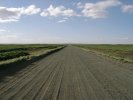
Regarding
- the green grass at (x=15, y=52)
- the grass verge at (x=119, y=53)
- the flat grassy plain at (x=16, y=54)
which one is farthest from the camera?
the green grass at (x=15, y=52)

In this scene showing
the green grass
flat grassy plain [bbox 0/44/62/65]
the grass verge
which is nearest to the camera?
flat grassy plain [bbox 0/44/62/65]

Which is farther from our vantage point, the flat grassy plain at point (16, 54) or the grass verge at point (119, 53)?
the grass verge at point (119, 53)

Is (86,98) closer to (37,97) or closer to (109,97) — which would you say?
(109,97)

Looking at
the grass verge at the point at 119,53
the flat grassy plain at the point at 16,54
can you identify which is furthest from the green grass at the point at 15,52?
the grass verge at the point at 119,53

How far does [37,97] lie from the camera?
9070 millimetres

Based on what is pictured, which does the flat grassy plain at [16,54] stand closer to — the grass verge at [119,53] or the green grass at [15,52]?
the green grass at [15,52]

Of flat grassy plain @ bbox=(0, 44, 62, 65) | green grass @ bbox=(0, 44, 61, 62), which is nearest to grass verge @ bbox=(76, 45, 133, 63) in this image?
flat grassy plain @ bbox=(0, 44, 62, 65)

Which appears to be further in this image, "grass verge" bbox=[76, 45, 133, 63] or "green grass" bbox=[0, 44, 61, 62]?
"green grass" bbox=[0, 44, 61, 62]

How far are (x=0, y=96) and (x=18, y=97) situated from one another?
0.72 meters

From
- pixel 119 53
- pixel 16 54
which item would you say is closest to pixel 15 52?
pixel 16 54

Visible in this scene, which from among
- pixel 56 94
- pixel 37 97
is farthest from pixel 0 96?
pixel 56 94

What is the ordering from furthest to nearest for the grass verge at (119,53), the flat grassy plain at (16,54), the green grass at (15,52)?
the green grass at (15,52) < the grass verge at (119,53) < the flat grassy plain at (16,54)

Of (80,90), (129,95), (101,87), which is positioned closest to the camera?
(129,95)

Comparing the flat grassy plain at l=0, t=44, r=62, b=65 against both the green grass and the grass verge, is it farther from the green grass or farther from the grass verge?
the grass verge
